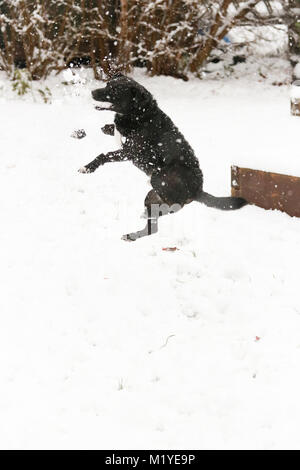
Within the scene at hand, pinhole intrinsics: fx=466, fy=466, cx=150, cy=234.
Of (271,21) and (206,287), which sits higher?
(271,21)

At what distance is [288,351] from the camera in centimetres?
243

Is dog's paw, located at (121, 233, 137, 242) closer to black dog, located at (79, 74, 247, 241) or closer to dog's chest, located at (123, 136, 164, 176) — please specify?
black dog, located at (79, 74, 247, 241)

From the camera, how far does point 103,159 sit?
2.98 m

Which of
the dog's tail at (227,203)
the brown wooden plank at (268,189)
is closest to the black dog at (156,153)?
the dog's tail at (227,203)

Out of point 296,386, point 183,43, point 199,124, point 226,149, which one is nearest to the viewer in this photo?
point 296,386

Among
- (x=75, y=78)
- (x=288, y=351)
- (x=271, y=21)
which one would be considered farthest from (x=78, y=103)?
(x=288, y=351)

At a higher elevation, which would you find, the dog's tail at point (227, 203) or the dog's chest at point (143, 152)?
the dog's chest at point (143, 152)

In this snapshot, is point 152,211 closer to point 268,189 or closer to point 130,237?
point 130,237

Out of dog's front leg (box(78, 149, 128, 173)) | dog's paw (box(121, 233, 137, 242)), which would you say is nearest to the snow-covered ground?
dog's paw (box(121, 233, 137, 242))

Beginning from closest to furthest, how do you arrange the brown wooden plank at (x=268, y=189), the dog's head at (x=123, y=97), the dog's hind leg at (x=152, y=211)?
the dog's head at (x=123, y=97), the dog's hind leg at (x=152, y=211), the brown wooden plank at (x=268, y=189)

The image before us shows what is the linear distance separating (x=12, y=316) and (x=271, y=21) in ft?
27.0

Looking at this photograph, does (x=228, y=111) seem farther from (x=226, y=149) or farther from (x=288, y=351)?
(x=288, y=351)

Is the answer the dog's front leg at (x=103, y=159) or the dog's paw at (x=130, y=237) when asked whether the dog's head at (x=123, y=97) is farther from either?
the dog's paw at (x=130, y=237)

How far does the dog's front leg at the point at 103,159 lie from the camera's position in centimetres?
295
